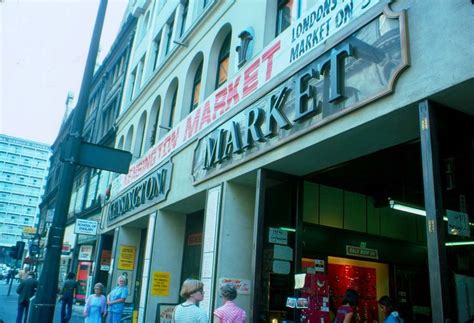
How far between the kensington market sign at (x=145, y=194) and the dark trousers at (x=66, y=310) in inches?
134

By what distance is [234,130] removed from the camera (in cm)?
859

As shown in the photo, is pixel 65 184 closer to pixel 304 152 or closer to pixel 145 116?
pixel 304 152

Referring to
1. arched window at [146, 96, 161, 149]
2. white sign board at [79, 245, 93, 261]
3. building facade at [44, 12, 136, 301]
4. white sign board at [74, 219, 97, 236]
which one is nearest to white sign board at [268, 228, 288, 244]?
white sign board at [74, 219, 97, 236]

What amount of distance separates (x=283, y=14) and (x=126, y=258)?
36.8ft

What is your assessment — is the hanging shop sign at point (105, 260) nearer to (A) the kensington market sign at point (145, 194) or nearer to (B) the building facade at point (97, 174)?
(B) the building facade at point (97, 174)

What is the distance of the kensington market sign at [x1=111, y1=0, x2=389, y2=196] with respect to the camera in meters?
6.37

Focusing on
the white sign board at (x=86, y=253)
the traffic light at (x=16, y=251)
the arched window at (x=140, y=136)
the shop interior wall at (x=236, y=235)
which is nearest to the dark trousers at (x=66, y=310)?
the traffic light at (x=16, y=251)

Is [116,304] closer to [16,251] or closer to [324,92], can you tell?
[16,251]

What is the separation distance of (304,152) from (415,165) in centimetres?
264

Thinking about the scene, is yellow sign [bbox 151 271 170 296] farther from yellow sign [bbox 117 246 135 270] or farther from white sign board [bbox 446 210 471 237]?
white sign board [bbox 446 210 471 237]

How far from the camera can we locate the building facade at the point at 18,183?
105 meters

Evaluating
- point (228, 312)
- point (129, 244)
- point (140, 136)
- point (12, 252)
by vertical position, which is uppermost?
point (140, 136)

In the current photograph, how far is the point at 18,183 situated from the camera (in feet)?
353

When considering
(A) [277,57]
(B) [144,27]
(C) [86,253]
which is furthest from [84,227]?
(B) [144,27]
